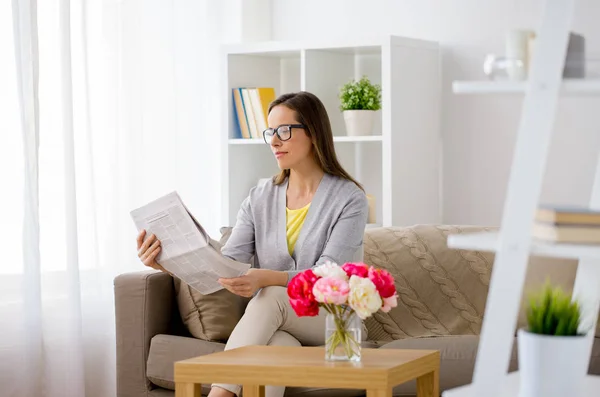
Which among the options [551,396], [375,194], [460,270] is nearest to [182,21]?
[375,194]

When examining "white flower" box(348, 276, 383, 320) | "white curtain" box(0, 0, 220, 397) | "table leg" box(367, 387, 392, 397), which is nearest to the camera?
"table leg" box(367, 387, 392, 397)

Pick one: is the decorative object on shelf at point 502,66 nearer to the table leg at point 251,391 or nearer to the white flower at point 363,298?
the white flower at point 363,298

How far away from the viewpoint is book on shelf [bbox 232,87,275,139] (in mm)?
4535

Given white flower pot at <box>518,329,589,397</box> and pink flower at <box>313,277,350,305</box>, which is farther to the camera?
pink flower at <box>313,277,350,305</box>

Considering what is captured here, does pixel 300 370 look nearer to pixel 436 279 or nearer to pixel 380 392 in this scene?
pixel 380 392

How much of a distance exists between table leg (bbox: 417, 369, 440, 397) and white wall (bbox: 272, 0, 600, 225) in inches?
66.1

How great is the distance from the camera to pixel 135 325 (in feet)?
11.3

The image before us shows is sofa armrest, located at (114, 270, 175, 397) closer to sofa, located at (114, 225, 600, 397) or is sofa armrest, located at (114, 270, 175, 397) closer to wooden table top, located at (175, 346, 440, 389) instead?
sofa, located at (114, 225, 600, 397)

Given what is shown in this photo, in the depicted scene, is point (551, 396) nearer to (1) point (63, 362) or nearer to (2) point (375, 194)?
(1) point (63, 362)

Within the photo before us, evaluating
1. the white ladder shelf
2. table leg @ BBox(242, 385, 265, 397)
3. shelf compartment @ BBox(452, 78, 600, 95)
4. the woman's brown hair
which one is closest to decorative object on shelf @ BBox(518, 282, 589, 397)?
the white ladder shelf

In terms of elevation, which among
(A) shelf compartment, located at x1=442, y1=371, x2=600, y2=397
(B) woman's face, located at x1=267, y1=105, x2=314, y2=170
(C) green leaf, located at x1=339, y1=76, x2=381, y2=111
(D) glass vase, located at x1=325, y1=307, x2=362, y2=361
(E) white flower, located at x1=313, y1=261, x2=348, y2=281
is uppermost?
(C) green leaf, located at x1=339, y1=76, x2=381, y2=111

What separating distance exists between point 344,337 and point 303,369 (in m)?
0.16

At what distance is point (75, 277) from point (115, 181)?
490 millimetres

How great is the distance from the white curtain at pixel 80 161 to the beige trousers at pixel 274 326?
1.08 metres
